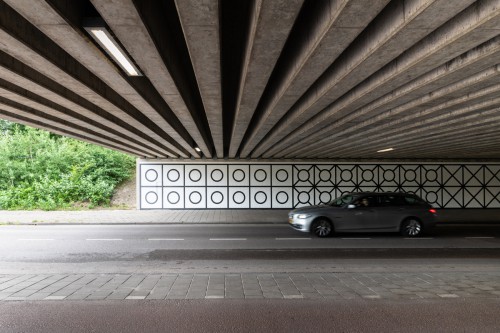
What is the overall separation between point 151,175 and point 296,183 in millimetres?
9414

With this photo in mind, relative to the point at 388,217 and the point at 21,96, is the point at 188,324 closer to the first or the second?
the point at 21,96

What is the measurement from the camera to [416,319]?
15.6 feet

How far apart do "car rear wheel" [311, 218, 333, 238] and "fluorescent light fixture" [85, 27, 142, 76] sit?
311 inches

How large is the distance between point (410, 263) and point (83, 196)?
2295 cm

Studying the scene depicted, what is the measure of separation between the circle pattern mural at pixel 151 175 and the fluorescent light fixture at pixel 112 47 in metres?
17.1

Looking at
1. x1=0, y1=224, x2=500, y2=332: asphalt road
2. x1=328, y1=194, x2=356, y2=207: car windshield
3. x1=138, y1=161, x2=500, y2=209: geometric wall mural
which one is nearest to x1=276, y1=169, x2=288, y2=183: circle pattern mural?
x1=138, y1=161, x2=500, y2=209: geometric wall mural

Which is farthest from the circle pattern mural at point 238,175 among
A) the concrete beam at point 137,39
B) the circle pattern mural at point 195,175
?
the concrete beam at point 137,39

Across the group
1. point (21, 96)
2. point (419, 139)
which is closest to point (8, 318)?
point (21, 96)

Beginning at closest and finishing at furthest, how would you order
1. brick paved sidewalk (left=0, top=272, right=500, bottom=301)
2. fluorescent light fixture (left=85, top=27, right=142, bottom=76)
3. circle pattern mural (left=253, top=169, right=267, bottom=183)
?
fluorescent light fixture (left=85, top=27, right=142, bottom=76) < brick paved sidewalk (left=0, top=272, right=500, bottom=301) < circle pattern mural (left=253, top=169, right=267, bottom=183)

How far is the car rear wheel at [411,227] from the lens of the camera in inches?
460

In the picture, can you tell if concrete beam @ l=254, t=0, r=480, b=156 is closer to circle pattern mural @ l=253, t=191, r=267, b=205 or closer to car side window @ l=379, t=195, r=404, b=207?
car side window @ l=379, t=195, r=404, b=207

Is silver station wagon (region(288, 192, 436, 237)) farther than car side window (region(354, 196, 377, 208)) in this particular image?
No

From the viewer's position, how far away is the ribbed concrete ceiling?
13.2 ft

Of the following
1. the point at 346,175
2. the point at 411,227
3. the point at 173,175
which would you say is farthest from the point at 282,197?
the point at 411,227
